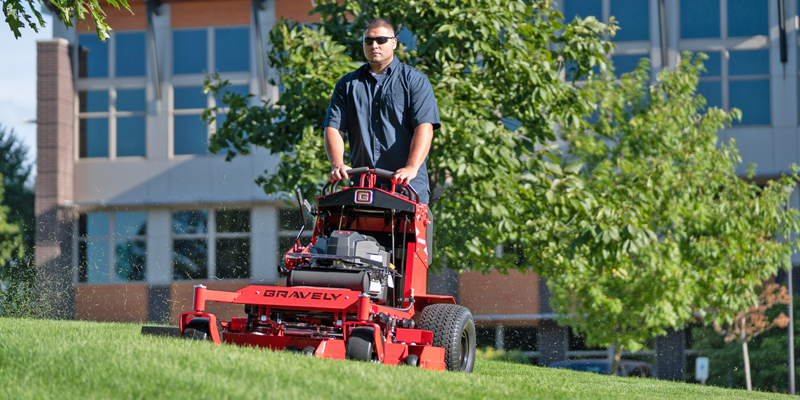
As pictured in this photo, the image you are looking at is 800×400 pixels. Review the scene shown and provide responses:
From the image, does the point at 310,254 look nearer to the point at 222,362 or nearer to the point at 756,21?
the point at 222,362

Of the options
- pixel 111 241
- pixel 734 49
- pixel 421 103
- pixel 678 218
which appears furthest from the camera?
pixel 111 241

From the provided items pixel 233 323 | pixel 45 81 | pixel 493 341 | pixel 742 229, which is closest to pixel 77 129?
pixel 45 81

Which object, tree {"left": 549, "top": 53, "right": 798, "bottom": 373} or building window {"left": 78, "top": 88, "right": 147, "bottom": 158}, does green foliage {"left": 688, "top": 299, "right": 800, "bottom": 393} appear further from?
building window {"left": 78, "top": 88, "right": 147, "bottom": 158}

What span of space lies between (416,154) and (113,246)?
90.0 ft

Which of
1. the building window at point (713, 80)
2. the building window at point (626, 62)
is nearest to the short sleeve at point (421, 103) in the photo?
the building window at point (626, 62)

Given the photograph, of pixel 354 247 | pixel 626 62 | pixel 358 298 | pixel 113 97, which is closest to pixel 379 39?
pixel 354 247

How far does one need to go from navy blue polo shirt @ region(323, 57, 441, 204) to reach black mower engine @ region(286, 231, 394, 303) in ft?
2.28

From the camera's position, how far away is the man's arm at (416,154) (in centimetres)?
587

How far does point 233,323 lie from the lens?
Result: 585cm

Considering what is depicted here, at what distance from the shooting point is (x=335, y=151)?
20.3 feet

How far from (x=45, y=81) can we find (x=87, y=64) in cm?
158

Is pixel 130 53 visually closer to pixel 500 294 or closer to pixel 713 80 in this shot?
pixel 500 294

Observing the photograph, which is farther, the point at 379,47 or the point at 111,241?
the point at 111,241

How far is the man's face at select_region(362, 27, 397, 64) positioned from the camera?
6.07 metres
